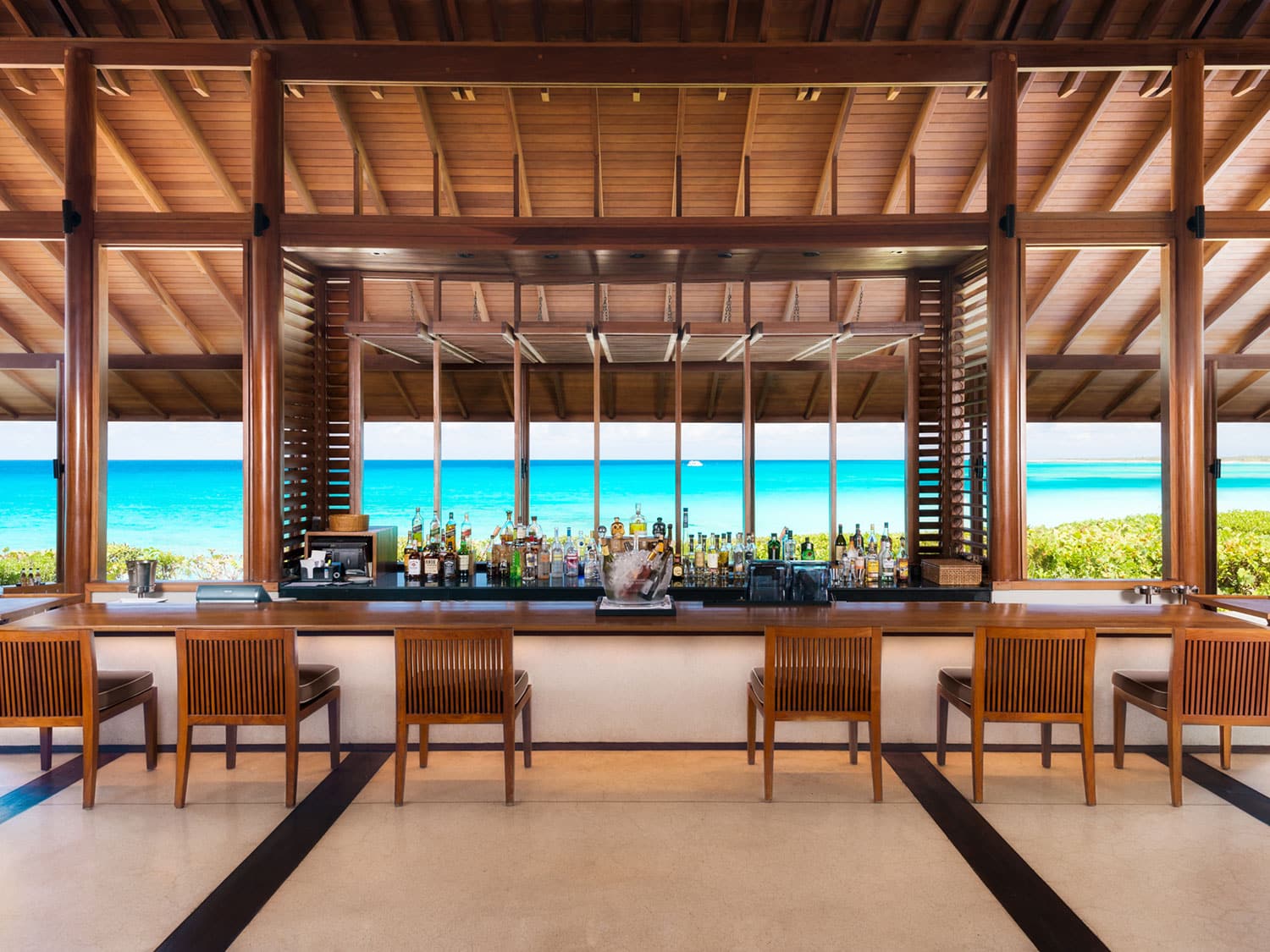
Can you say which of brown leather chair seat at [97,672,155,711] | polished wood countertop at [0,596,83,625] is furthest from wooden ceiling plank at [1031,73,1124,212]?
polished wood countertop at [0,596,83,625]

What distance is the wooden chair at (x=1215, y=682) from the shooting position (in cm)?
325

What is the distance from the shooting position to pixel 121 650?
3.98 metres

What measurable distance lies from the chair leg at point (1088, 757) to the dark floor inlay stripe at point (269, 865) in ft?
10.7

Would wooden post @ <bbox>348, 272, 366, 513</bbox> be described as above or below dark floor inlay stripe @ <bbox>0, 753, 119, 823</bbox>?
above

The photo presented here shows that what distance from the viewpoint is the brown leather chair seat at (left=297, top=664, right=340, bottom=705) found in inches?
133

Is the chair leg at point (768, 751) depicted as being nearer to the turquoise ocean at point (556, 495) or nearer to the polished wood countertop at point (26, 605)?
the polished wood countertop at point (26, 605)

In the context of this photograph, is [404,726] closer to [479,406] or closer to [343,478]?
[343,478]

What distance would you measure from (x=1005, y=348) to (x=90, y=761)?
5.63m

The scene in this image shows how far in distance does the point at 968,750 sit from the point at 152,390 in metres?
12.4

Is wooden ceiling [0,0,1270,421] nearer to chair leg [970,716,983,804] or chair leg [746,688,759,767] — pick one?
chair leg [746,688,759,767]

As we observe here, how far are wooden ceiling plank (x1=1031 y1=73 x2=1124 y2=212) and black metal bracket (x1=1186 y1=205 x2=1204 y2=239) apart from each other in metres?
1.21

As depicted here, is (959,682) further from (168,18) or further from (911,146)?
(168,18)

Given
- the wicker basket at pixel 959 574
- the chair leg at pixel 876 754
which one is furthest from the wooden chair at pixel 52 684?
the wicker basket at pixel 959 574

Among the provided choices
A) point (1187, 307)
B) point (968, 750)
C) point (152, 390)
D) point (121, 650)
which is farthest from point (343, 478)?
point (152, 390)
